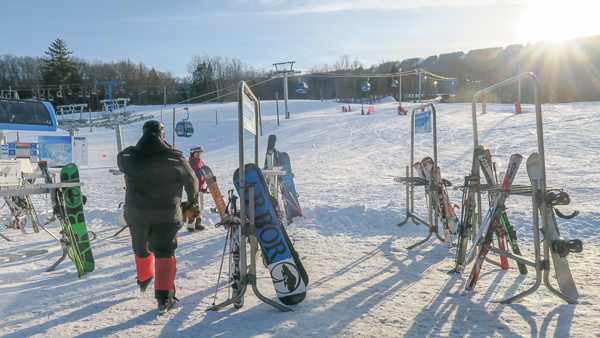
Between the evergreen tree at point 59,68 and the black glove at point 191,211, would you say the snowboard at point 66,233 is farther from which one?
the evergreen tree at point 59,68

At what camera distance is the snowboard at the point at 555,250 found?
3.49 m

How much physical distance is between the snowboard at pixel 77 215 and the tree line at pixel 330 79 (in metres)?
33.8

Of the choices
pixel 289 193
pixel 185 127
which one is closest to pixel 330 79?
pixel 185 127

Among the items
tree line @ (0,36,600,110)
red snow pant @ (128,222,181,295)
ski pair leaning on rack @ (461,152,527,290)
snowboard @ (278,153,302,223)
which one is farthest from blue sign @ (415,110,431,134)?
tree line @ (0,36,600,110)

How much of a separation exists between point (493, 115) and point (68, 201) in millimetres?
24731

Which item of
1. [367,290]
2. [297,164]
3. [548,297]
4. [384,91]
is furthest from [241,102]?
[384,91]

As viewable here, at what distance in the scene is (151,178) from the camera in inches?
135

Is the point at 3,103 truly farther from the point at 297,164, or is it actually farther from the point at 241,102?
the point at 297,164

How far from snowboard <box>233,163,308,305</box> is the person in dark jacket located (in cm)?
63

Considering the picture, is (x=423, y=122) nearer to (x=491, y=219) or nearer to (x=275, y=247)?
(x=491, y=219)

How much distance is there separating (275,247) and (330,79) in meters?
86.0

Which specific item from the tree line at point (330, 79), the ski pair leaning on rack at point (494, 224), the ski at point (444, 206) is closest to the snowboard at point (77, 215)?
the ski pair leaning on rack at point (494, 224)

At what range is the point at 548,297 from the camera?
3.60 m

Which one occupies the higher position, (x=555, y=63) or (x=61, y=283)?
(x=555, y=63)
